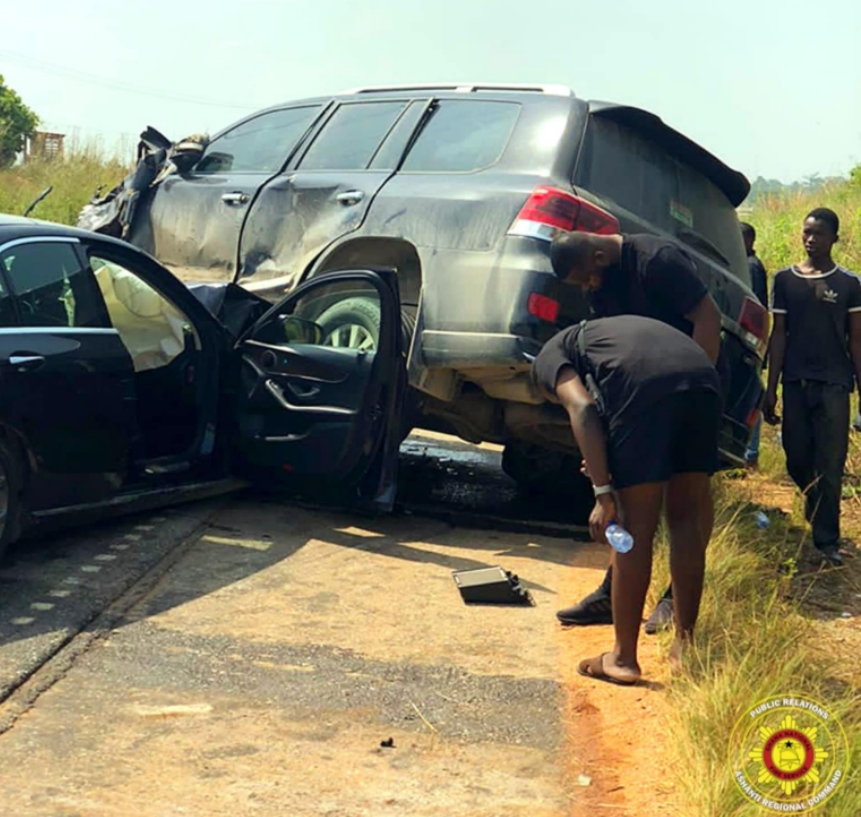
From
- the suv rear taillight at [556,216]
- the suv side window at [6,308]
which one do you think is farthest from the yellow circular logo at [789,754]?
the suv side window at [6,308]

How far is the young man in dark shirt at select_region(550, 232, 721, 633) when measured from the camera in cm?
473

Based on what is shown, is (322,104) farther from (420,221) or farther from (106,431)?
(106,431)

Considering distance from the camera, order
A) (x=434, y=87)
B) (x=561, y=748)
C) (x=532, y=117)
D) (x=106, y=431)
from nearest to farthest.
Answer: (x=561, y=748) < (x=106, y=431) < (x=532, y=117) < (x=434, y=87)

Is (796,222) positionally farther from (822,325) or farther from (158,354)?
(158,354)

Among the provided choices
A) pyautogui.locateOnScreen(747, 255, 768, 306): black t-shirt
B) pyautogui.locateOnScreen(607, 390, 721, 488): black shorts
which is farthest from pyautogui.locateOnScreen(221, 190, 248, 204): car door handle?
pyautogui.locateOnScreen(747, 255, 768, 306): black t-shirt

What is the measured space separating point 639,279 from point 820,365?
7.77 feet

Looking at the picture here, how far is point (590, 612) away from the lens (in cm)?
511

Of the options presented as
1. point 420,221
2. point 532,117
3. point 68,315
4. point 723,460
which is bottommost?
point 723,460

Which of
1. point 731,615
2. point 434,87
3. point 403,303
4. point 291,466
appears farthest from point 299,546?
point 434,87

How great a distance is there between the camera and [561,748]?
3.89 metres

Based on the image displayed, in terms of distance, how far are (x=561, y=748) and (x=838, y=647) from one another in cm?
183

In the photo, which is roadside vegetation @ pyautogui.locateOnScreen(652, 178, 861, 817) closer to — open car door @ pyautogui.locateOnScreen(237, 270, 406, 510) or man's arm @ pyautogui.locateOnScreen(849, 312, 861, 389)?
man's arm @ pyautogui.locateOnScreen(849, 312, 861, 389)

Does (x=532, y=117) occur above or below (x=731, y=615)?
above

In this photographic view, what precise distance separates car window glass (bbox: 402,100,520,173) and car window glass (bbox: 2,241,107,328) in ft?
6.16
